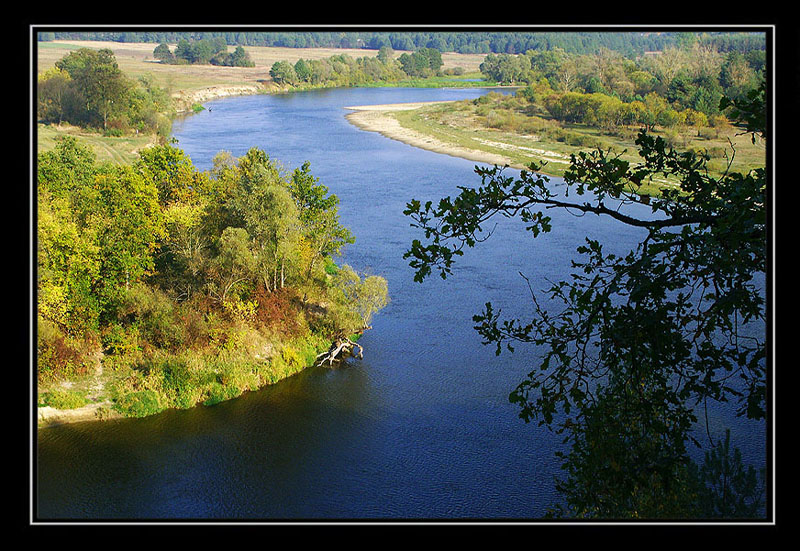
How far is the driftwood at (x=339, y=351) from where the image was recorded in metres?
15.0

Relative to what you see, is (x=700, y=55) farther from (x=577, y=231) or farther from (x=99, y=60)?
(x=99, y=60)

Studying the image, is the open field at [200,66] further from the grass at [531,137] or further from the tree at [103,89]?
the grass at [531,137]

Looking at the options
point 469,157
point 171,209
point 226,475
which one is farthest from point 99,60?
point 226,475

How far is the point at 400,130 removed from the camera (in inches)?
1558

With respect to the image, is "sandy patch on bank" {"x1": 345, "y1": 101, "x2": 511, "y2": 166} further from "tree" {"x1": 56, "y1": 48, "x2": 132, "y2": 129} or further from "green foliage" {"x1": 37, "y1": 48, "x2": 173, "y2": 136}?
"tree" {"x1": 56, "y1": 48, "x2": 132, "y2": 129}

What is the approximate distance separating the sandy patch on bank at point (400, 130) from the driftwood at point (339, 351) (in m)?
15.4

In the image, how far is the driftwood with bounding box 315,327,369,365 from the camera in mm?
15010

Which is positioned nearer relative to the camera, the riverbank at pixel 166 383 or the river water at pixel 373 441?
the river water at pixel 373 441

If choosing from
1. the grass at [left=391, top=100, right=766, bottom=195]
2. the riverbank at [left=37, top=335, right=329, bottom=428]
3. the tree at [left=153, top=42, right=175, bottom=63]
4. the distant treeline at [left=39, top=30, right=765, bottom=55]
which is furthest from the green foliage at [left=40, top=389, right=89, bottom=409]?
the tree at [left=153, top=42, right=175, bottom=63]

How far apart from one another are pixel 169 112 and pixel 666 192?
131 ft

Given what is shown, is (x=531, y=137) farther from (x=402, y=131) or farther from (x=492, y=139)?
(x=402, y=131)

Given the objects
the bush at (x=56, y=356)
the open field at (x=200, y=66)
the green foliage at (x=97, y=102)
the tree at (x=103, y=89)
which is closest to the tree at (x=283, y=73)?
the open field at (x=200, y=66)

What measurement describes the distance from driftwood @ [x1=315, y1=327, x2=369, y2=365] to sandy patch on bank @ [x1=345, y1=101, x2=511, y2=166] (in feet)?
50.6
